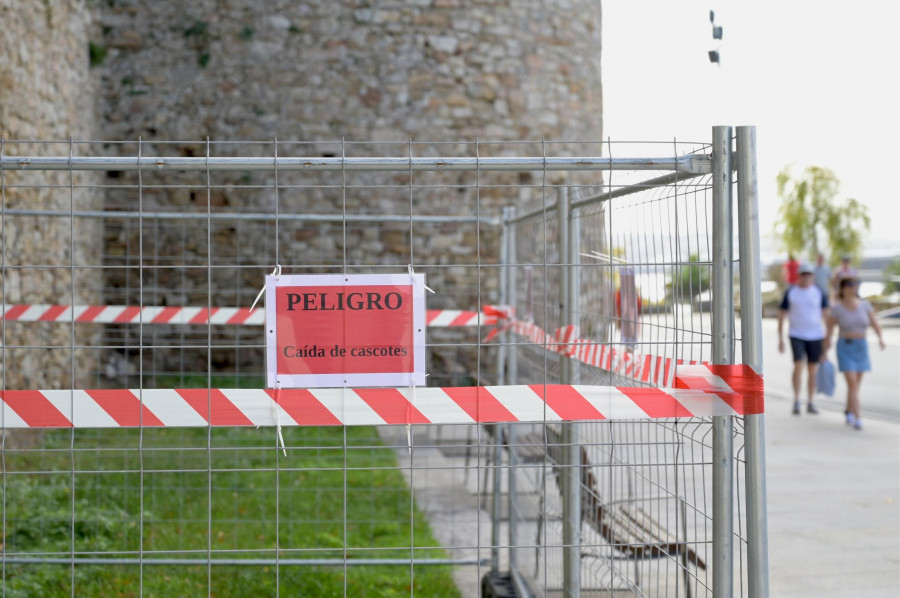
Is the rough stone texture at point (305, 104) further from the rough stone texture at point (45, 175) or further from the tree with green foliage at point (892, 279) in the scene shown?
the tree with green foliage at point (892, 279)

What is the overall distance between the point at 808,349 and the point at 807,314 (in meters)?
0.35

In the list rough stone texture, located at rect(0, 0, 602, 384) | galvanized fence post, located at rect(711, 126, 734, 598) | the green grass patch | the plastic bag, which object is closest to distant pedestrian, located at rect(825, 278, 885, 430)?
the plastic bag

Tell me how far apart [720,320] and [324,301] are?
3.32ft

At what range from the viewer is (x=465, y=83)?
10.8 metres

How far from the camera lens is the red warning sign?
2396 mm

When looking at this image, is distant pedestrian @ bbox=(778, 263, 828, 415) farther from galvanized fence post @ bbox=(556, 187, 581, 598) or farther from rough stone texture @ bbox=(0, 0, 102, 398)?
rough stone texture @ bbox=(0, 0, 102, 398)

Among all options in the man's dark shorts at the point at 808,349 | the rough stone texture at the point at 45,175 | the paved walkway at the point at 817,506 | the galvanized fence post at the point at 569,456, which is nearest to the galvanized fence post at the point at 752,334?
the galvanized fence post at the point at 569,456

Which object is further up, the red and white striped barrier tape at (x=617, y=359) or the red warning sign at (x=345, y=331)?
the red warning sign at (x=345, y=331)

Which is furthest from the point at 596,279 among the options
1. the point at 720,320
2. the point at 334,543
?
the point at 334,543

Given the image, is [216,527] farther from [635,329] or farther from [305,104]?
[305,104]

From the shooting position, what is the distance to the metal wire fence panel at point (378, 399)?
246 centimetres

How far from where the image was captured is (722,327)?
93.9 inches

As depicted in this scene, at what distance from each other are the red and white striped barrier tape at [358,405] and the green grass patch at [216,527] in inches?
32.9

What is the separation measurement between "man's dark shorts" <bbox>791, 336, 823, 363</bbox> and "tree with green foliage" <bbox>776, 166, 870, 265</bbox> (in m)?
26.8
